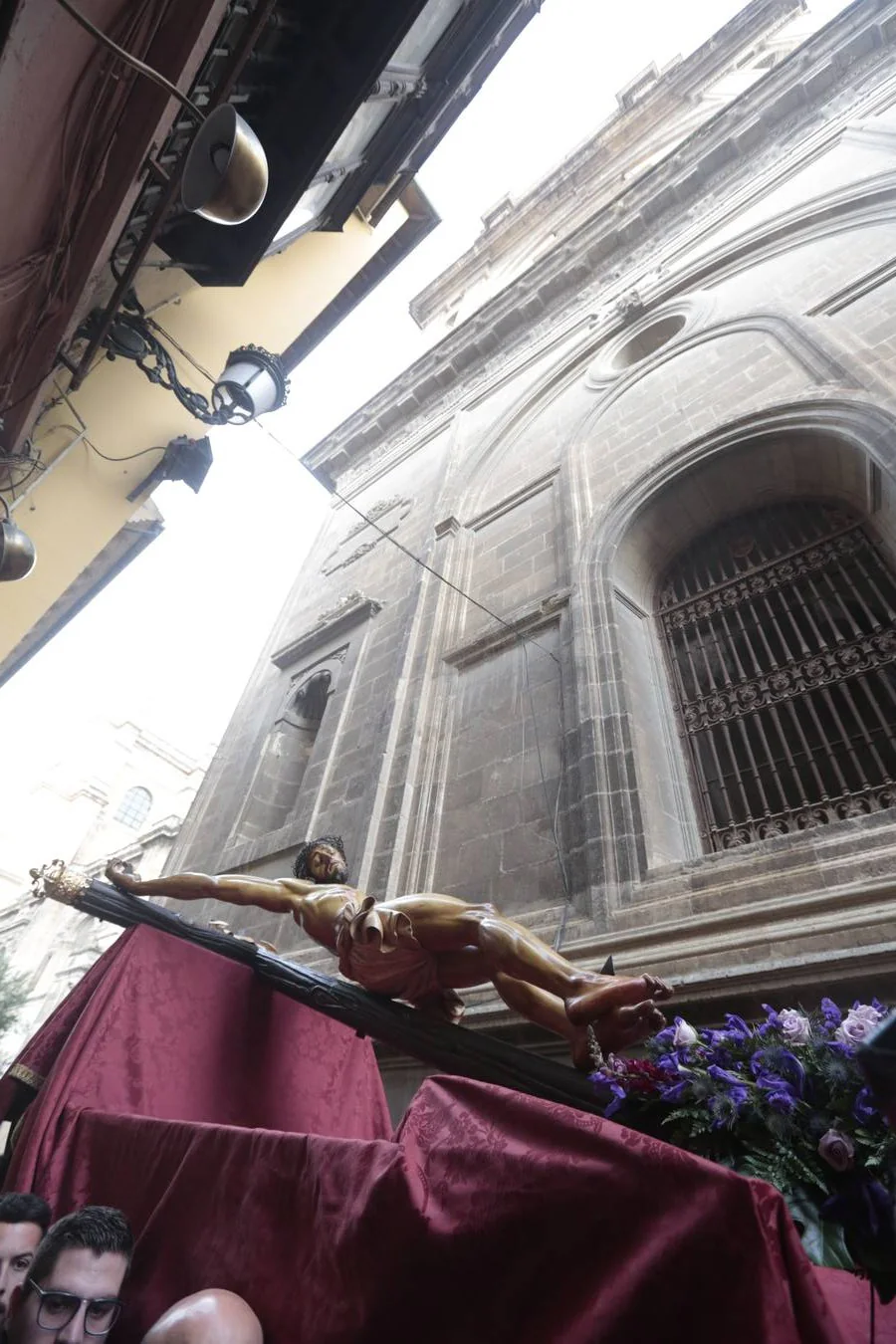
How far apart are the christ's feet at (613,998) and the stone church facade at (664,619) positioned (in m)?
0.87

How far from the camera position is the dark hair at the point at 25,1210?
209 centimetres

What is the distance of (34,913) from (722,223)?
26.4 meters

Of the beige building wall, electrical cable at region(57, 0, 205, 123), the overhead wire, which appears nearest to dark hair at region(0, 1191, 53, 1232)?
electrical cable at region(57, 0, 205, 123)

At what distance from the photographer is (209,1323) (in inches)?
58.4

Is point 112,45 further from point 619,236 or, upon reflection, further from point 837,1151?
point 619,236

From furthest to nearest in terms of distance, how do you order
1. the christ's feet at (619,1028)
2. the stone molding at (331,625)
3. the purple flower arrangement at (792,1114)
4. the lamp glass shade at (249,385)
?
1. the stone molding at (331,625)
2. the lamp glass shade at (249,385)
3. the christ's feet at (619,1028)
4. the purple flower arrangement at (792,1114)

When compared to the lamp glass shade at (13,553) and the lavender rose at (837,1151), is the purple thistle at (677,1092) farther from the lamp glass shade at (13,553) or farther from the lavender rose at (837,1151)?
the lamp glass shade at (13,553)

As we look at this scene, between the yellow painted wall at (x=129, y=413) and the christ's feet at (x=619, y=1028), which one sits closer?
the christ's feet at (x=619, y=1028)

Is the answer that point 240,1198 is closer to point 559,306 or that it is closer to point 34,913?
point 559,306

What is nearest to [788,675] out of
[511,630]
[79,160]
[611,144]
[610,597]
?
[610,597]

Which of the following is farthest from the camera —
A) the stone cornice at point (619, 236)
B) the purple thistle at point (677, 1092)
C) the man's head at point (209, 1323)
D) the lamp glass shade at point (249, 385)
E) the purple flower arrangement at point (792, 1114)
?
the stone cornice at point (619, 236)

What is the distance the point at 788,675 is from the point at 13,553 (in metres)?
5.99

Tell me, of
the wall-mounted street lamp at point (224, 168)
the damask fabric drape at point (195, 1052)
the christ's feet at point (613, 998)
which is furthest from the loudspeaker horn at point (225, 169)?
the christ's feet at point (613, 998)

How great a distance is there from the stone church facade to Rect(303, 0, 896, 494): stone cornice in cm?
5
